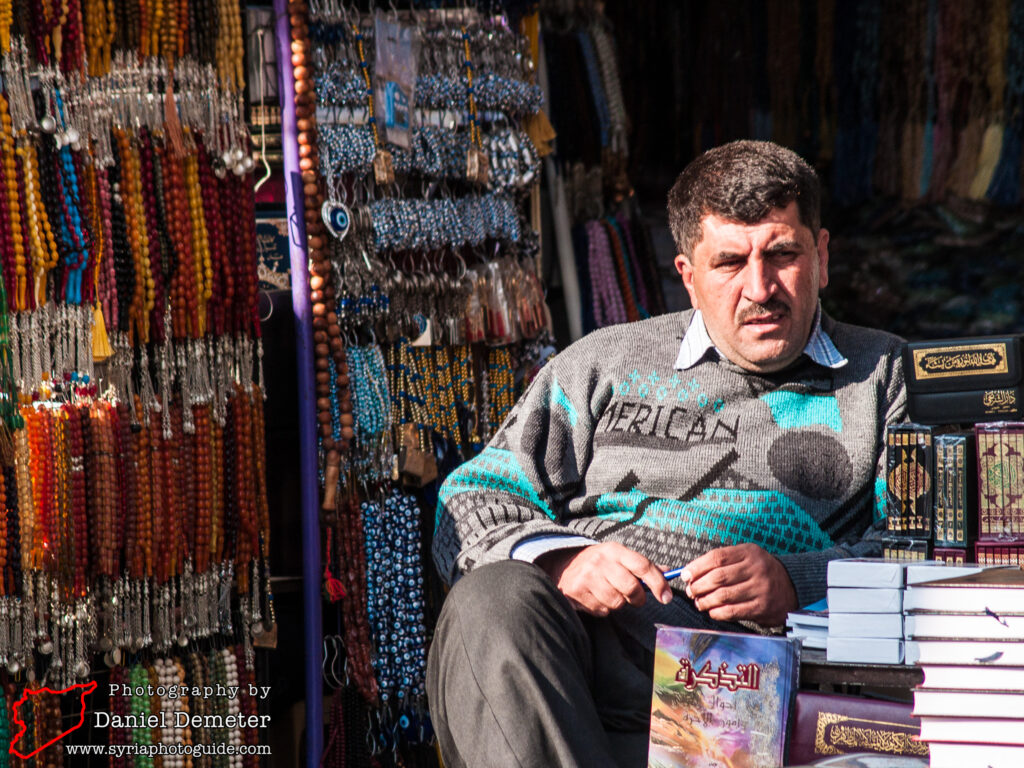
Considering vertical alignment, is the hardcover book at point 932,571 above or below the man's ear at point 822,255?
below

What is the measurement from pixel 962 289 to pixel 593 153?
1.48 metres

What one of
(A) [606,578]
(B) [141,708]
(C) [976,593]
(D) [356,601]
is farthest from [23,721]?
(C) [976,593]

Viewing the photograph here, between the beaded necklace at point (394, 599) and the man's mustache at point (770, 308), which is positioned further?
the beaded necklace at point (394, 599)

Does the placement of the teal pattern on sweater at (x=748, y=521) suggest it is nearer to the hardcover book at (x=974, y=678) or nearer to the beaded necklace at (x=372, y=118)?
the hardcover book at (x=974, y=678)

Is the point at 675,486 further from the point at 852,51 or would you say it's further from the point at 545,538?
the point at 852,51

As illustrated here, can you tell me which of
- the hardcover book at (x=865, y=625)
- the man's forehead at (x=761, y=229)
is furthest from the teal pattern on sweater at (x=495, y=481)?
the hardcover book at (x=865, y=625)

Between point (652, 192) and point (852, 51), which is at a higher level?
point (852, 51)

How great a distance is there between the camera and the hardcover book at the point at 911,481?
1.91 m

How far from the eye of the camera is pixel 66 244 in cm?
268

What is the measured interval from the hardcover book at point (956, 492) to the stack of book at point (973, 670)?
171mm

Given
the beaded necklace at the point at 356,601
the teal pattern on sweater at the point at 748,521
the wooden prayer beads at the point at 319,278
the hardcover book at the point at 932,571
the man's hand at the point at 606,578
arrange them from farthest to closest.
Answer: the beaded necklace at the point at 356,601 < the wooden prayer beads at the point at 319,278 < the teal pattern on sweater at the point at 748,521 < the man's hand at the point at 606,578 < the hardcover book at the point at 932,571

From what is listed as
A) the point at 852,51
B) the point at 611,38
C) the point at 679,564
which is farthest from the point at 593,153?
the point at 679,564

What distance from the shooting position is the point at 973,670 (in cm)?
167

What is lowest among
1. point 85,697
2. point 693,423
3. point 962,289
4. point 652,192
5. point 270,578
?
point 85,697
